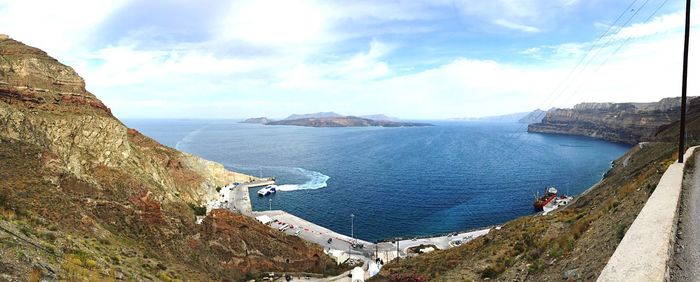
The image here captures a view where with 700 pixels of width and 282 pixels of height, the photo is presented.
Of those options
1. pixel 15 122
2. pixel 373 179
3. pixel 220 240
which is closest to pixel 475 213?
pixel 373 179

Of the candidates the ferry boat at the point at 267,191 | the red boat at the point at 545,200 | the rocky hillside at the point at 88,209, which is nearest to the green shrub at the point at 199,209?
the rocky hillside at the point at 88,209

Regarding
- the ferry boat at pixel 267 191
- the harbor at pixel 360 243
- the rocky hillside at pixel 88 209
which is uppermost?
the rocky hillside at pixel 88 209

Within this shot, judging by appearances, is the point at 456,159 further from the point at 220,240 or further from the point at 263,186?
the point at 220,240

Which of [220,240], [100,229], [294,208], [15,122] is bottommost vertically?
[294,208]

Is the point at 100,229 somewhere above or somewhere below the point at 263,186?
above

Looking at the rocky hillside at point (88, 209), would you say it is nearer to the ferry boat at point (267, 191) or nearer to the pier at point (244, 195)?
the pier at point (244, 195)

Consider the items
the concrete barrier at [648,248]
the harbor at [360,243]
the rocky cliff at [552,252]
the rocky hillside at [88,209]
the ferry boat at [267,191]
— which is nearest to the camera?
the concrete barrier at [648,248]
